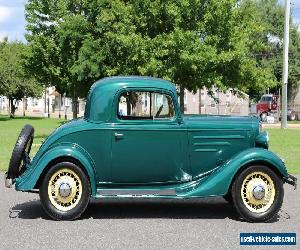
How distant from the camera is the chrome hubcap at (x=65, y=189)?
291 inches

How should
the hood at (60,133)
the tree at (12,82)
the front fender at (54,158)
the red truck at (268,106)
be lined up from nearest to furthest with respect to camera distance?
the front fender at (54,158)
the hood at (60,133)
the red truck at (268,106)
the tree at (12,82)

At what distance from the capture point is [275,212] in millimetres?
7402

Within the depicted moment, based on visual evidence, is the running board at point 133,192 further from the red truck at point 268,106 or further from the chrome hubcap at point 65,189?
the red truck at point 268,106

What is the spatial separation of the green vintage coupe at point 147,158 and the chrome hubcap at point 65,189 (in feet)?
0.04

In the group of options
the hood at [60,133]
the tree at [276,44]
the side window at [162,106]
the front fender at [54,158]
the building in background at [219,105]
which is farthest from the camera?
the tree at [276,44]

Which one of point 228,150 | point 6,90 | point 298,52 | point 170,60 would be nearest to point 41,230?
point 228,150

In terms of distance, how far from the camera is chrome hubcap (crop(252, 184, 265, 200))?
7.42 meters

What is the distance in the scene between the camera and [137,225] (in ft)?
Answer: 23.5

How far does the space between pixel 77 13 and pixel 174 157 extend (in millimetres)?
26082

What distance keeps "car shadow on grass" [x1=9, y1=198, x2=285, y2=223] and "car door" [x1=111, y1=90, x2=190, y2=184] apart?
56 centimetres

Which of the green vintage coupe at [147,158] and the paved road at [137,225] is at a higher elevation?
the green vintage coupe at [147,158]

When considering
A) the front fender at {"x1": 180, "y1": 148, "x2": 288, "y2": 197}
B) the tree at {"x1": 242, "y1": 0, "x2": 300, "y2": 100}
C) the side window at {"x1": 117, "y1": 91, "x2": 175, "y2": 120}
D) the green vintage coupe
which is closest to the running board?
the green vintage coupe

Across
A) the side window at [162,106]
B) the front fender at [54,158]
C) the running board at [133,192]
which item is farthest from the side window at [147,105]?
the running board at [133,192]

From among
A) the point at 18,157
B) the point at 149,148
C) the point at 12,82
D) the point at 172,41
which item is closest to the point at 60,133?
the point at 18,157
